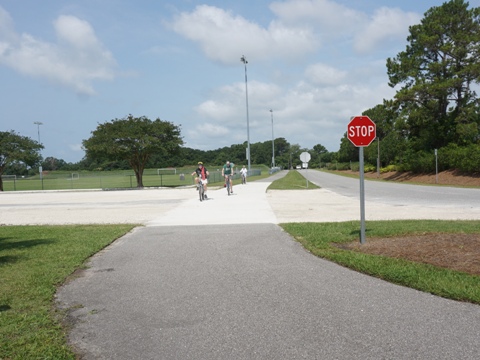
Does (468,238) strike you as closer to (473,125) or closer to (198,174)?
(198,174)

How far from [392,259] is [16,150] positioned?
42.6 meters

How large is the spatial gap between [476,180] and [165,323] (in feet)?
110

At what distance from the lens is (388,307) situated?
15.0 feet

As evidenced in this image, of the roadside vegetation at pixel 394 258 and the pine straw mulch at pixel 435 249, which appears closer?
the roadside vegetation at pixel 394 258

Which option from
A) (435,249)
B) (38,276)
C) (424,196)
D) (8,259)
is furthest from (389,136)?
(38,276)

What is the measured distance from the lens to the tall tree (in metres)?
36.7

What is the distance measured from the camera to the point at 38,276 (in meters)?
6.11

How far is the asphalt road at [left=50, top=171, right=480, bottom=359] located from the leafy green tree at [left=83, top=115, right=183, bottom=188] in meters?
29.9

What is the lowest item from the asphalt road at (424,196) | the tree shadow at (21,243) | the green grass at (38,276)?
the asphalt road at (424,196)

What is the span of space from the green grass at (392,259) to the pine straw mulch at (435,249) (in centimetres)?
32

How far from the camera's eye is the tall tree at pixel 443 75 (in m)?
36.7

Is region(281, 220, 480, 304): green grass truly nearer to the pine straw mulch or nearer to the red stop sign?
the pine straw mulch

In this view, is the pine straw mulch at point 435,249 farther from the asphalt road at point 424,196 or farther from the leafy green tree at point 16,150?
the leafy green tree at point 16,150

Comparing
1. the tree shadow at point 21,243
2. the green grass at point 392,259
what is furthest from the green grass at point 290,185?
the tree shadow at point 21,243
